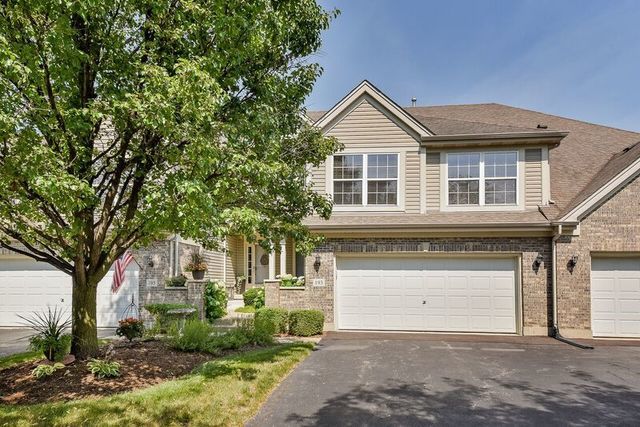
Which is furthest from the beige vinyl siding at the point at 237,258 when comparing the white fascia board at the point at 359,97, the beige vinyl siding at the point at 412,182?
the beige vinyl siding at the point at 412,182

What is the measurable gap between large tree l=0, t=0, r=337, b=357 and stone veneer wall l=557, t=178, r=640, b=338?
28.5 ft

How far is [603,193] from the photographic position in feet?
38.7

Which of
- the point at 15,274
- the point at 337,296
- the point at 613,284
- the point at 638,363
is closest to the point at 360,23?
the point at 337,296

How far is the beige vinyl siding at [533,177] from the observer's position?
13.2 meters

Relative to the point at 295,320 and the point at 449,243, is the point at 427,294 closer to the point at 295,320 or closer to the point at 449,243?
the point at 449,243

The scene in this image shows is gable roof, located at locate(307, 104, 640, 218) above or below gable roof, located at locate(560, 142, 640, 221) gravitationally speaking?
above

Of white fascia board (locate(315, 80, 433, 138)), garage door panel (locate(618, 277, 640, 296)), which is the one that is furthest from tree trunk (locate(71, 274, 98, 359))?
garage door panel (locate(618, 277, 640, 296))

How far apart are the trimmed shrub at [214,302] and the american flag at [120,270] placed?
258 centimetres

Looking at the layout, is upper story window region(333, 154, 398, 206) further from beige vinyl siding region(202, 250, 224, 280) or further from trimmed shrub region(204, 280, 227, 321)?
beige vinyl siding region(202, 250, 224, 280)

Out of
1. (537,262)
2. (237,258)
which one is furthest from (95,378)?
(237,258)

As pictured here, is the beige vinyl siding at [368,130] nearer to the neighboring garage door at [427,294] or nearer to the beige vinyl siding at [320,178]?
the beige vinyl siding at [320,178]

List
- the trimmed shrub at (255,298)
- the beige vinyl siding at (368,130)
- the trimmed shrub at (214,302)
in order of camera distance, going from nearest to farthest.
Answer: the beige vinyl siding at (368,130) < the trimmed shrub at (214,302) < the trimmed shrub at (255,298)

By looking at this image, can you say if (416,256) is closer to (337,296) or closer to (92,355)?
(337,296)

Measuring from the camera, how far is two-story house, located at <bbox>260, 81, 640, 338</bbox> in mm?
12000
